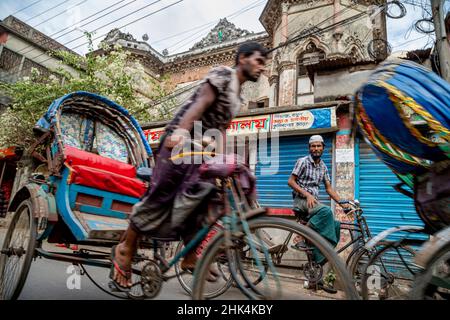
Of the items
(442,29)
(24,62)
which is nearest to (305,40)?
(442,29)

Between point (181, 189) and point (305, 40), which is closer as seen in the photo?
point (181, 189)

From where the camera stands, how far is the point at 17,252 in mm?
2812

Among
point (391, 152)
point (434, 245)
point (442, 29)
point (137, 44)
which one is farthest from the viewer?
point (137, 44)

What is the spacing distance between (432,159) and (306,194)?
2.02m

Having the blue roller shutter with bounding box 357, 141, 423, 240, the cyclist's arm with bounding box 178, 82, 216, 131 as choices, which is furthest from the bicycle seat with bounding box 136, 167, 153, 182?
the blue roller shutter with bounding box 357, 141, 423, 240

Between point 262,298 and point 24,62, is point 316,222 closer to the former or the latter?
point 262,298

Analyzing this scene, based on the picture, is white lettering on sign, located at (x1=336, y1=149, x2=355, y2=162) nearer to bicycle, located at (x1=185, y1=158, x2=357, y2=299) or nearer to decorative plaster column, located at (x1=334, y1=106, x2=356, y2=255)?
decorative plaster column, located at (x1=334, y1=106, x2=356, y2=255)

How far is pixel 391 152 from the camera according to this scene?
99.0 inches

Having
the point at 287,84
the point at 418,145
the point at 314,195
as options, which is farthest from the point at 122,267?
the point at 287,84

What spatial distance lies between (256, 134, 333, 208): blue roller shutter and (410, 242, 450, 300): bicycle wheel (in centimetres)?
574

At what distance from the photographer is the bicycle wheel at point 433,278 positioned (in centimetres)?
167

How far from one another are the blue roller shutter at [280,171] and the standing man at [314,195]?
3.17 metres

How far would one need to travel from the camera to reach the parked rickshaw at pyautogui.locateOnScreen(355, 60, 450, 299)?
1706 millimetres

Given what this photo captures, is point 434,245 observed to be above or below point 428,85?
below
